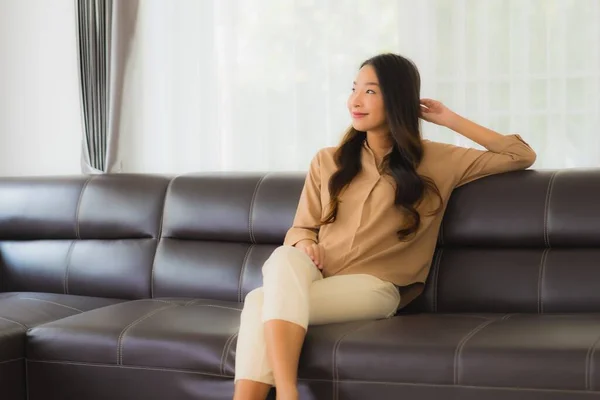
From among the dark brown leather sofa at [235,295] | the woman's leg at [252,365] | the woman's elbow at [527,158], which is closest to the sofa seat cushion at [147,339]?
the dark brown leather sofa at [235,295]

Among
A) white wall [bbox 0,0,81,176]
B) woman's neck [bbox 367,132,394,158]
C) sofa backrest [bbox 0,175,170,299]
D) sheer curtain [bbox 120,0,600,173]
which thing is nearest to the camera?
woman's neck [bbox 367,132,394,158]

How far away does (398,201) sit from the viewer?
2.79 meters

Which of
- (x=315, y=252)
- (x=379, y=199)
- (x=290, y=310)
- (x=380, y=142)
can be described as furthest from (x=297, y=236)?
(x=290, y=310)

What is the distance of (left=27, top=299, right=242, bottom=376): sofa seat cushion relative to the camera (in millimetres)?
2551

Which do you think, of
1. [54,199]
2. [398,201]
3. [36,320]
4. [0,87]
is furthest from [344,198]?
[0,87]

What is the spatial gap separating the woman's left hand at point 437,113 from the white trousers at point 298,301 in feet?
1.89

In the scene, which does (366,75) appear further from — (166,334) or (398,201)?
(166,334)

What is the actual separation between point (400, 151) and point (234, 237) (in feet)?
2.41

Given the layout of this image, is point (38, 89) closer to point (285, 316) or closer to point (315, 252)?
point (315, 252)

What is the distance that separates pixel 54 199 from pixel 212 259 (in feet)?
2.52

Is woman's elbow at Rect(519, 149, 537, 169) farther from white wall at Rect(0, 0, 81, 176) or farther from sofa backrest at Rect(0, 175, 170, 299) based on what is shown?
white wall at Rect(0, 0, 81, 176)

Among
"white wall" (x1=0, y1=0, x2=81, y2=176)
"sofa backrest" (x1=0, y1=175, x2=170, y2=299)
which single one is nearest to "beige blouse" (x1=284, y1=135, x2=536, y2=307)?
"sofa backrest" (x1=0, y1=175, x2=170, y2=299)

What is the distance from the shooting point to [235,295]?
3.18m

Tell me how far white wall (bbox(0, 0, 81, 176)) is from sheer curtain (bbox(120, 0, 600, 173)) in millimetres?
404
